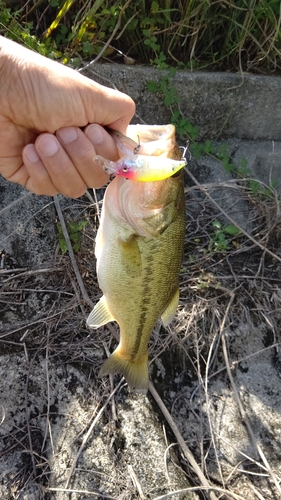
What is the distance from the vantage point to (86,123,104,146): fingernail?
169cm

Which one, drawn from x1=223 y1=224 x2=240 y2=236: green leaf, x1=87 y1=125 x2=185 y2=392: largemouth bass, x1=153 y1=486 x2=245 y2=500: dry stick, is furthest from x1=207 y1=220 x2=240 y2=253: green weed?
x1=153 y1=486 x2=245 y2=500: dry stick

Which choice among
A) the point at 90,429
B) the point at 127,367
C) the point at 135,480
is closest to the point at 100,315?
the point at 127,367

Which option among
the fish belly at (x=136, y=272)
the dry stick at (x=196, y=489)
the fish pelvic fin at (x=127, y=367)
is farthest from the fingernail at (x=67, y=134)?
the dry stick at (x=196, y=489)

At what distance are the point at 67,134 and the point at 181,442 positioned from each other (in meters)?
1.70

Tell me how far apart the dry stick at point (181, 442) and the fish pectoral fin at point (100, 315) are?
70cm

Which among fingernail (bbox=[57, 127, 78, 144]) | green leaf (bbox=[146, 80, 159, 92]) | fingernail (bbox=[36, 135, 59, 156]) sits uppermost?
fingernail (bbox=[57, 127, 78, 144])

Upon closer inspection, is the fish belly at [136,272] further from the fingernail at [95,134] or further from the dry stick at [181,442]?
the dry stick at [181,442]

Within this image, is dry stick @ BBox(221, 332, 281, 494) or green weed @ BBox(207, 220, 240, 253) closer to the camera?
dry stick @ BBox(221, 332, 281, 494)

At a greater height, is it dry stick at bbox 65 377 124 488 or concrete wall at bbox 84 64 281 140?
concrete wall at bbox 84 64 281 140

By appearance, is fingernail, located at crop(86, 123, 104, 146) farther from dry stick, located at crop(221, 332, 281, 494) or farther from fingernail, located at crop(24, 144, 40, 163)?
dry stick, located at crop(221, 332, 281, 494)

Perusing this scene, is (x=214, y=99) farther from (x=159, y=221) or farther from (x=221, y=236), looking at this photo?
(x=159, y=221)

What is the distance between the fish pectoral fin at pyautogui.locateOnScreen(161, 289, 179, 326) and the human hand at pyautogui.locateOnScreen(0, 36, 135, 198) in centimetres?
66

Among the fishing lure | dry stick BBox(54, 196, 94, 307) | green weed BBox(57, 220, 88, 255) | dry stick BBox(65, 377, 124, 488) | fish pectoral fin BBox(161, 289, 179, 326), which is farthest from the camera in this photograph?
green weed BBox(57, 220, 88, 255)

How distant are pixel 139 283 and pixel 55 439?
41.7 inches
